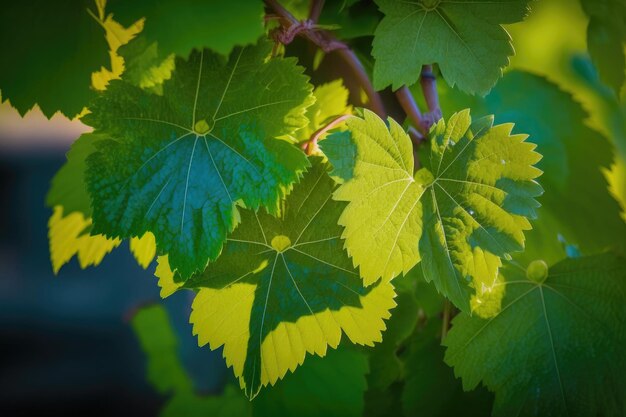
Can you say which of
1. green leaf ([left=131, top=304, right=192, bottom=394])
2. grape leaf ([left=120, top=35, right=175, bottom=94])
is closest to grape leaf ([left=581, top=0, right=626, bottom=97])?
grape leaf ([left=120, top=35, right=175, bottom=94])

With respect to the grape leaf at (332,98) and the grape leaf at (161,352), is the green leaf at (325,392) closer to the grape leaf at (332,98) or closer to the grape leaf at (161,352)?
the grape leaf at (332,98)

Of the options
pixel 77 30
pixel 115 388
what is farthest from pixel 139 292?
pixel 77 30

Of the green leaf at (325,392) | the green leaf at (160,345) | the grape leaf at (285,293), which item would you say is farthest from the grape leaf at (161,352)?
the grape leaf at (285,293)

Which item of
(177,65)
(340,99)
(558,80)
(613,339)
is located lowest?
(613,339)

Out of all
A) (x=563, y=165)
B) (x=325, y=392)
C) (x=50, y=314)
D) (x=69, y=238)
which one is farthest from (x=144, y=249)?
(x=50, y=314)

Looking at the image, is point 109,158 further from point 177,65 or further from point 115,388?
point 115,388

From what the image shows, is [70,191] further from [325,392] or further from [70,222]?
[325,392]
